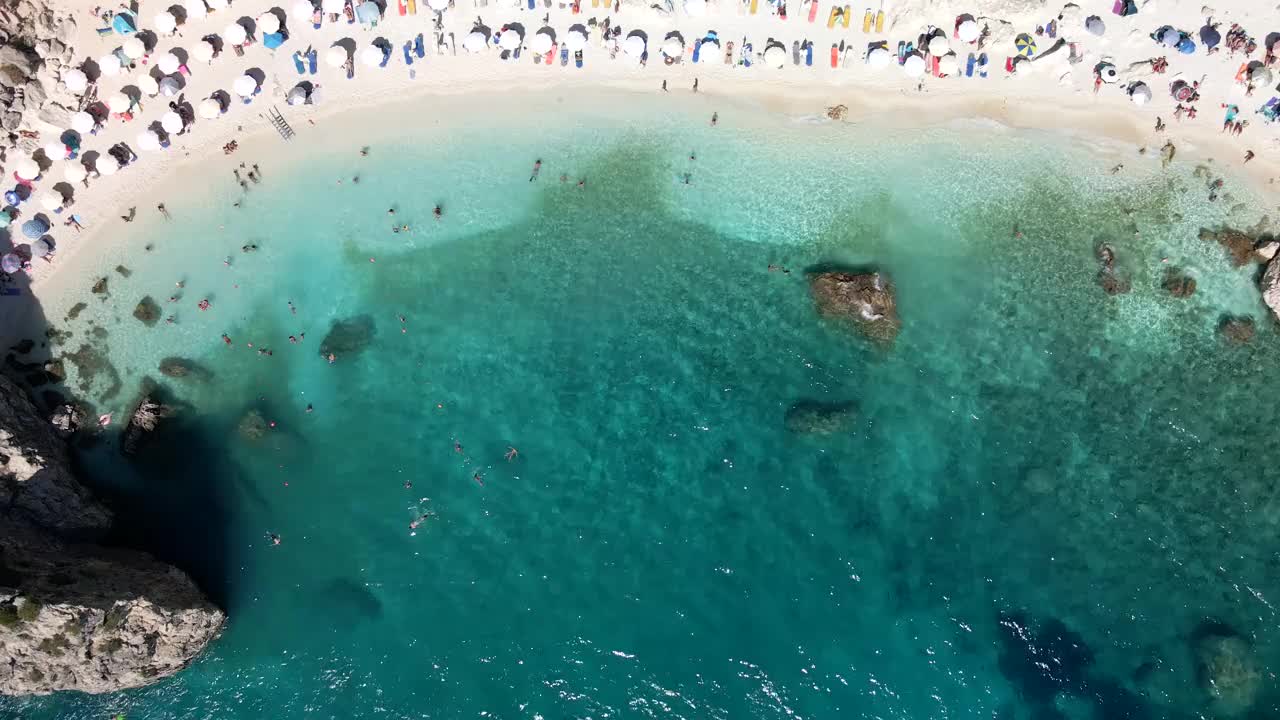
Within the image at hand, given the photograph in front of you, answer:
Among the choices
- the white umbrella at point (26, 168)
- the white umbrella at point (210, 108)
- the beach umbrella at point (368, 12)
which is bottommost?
the white umbrella at point (26, 168)

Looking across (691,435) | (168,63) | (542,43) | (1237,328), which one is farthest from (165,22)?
(1237,328)

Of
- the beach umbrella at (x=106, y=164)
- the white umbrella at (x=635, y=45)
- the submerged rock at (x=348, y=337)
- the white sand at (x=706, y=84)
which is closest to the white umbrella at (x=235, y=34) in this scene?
the white sand at (x=706, y=84)

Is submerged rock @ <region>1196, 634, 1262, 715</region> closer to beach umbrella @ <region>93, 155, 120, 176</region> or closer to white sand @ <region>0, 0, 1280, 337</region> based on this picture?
white sand @ <region>0, 0, 1280, 337</region>

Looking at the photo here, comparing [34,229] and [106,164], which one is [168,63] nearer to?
[106,164]

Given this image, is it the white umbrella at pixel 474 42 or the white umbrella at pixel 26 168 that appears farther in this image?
the white umbrella at pixel 474 42

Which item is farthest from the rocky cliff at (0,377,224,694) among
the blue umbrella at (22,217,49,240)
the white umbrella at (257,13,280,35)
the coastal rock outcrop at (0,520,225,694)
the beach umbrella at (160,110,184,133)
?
the white umbrella at (257,13,280,35)

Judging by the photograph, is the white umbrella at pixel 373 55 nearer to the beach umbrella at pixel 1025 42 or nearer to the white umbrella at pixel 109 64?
the white umbrella at pixel 109 64

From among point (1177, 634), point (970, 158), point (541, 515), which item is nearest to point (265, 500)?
point (541, 515)
